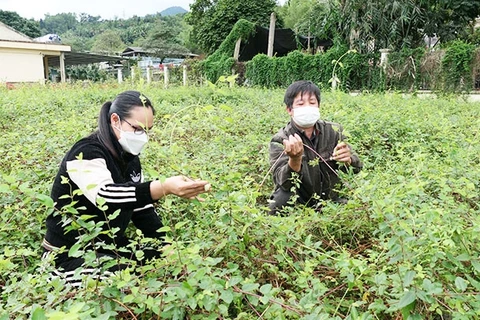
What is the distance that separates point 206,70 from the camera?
1856 centimetres

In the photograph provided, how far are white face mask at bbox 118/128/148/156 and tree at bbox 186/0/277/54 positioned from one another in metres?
24.3

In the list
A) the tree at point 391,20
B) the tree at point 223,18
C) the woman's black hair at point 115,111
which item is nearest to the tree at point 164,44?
the tree at point 223,18

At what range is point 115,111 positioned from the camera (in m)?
2.22

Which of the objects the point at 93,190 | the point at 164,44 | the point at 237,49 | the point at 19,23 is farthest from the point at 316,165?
the point at 19,23

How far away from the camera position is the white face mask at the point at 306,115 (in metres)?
2.94

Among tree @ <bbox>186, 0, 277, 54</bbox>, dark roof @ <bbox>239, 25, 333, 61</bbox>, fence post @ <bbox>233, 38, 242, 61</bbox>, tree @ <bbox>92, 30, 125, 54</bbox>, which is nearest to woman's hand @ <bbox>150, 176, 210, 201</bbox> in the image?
fence post @ <bbox>233, 38, 242, 61</bbox>

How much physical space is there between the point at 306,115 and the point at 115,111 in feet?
4.30

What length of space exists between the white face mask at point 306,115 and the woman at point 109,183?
1117 millimetres

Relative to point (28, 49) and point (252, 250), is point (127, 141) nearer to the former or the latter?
point (252, 250)

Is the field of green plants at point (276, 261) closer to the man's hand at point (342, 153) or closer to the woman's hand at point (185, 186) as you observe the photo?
the woman's hand at point (185, 186)

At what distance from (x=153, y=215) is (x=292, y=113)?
120cm

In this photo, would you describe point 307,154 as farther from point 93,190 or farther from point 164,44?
point 164,44

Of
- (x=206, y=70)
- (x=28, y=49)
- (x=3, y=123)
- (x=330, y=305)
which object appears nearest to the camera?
(x=330, y=305)

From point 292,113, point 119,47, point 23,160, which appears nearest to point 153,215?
point 292,113
